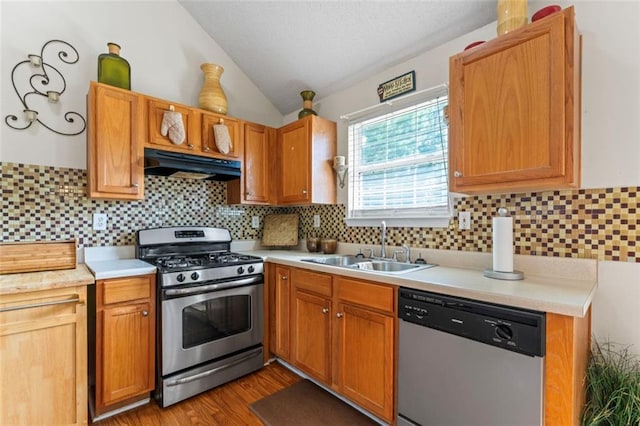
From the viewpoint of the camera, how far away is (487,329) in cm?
124

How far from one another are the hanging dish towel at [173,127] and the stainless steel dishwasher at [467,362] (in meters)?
1.95

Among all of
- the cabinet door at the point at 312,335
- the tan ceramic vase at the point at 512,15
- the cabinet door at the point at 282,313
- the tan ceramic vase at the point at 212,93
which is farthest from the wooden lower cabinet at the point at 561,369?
the tan ceramic vase at the point at 212,93

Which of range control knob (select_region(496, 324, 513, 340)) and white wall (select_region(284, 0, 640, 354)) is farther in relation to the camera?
white wall (select_region(284, 0, 640, 354))

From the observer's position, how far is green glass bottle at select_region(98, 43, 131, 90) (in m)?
2.12

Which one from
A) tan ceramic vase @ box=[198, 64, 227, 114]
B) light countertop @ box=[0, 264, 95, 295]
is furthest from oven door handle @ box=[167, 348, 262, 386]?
tan ceramic vase @ box=[198, 64, 227, 114]

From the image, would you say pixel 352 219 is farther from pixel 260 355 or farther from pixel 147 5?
pixel 147 5

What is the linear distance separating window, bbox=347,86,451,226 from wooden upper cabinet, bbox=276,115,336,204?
20 cm

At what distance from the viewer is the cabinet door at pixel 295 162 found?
2.65 m

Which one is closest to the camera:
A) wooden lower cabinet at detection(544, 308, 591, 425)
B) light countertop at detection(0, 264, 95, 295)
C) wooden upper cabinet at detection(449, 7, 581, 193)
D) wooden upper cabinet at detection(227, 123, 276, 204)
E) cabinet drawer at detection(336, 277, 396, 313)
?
wooden lower cabinet at detection(544, 308, 591, 425)

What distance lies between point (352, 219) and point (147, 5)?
2.51 m

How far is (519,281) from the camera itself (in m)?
1.47

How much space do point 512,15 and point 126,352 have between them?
9.52ft

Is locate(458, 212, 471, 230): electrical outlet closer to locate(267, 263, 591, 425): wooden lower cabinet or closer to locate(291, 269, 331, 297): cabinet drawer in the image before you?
locate(267, 263, 591, 425): wooden lower cabinet

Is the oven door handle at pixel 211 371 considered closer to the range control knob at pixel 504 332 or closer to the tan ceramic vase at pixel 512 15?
the range control knob at pixel 504 332
